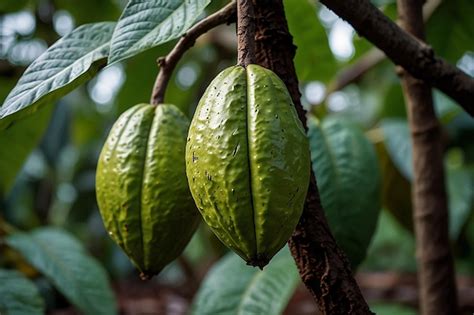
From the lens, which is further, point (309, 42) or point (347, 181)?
point (309, 42)

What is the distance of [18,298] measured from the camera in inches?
45.1

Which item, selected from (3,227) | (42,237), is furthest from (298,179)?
(3,227)


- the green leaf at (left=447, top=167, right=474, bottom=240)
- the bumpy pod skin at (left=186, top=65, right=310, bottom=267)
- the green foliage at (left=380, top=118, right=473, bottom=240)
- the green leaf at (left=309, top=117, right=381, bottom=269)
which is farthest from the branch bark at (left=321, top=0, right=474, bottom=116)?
the green leaf at (left=447, top=167, right=474, bottom=240)

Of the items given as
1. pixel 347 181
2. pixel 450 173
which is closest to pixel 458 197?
pixel 450 173

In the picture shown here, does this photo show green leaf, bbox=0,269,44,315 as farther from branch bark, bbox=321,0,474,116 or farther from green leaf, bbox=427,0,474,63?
green leaf, bbox=427,0,474,63

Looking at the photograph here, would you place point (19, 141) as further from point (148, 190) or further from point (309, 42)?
point (148, 190)

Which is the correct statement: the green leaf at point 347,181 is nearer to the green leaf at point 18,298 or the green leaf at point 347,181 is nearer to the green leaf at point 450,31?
the green leaf at point 450,31

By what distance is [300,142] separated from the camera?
1.94 ft

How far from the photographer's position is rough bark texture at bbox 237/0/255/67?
0.65 meters

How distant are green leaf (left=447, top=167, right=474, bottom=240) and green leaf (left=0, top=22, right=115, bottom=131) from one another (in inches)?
37.9

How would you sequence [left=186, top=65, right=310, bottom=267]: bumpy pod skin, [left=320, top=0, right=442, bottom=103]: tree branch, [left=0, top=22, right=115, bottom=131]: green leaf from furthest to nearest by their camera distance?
[left=320, top=0, right=442, bottom=103]: tree branch
[left=0, top=22, right=115, bottom=131]: green leaf
[left=186, top=65, right=310, bottom=267]: bumpy pod skin

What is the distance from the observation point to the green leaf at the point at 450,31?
4.30 feet

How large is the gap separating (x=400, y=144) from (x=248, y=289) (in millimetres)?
527

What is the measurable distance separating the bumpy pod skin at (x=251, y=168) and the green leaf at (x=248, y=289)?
51cm
